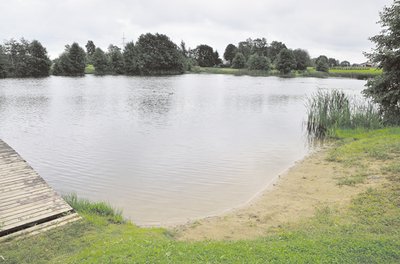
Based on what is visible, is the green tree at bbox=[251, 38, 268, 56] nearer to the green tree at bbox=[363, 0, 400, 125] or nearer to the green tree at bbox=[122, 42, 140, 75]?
the green tree at bbox=[122, 42, 140, 75]

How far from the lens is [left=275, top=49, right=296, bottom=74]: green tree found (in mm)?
80506

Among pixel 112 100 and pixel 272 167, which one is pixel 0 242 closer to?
pixel 272 167

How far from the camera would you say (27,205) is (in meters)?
7.11

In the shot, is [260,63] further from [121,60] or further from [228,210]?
[228,210]

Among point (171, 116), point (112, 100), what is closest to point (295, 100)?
point (171, 116)

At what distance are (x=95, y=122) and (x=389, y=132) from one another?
1629 cm

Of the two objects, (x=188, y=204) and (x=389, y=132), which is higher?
(x=389, y=132)

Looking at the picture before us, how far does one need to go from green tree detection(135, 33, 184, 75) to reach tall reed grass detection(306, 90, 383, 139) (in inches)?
2635

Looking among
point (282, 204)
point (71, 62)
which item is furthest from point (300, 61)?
point (282, 204)

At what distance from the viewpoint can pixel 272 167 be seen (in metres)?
12.4

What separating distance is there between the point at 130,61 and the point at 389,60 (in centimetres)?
7460

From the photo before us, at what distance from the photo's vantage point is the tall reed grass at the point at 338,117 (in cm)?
1725

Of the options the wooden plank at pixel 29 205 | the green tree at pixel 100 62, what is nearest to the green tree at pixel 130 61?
the green tree at pixel 100 62

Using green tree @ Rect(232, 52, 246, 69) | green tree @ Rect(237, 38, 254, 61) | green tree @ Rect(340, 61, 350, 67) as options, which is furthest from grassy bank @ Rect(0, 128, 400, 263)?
green tree @ Rect(340, 61, 350, 67)
